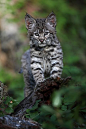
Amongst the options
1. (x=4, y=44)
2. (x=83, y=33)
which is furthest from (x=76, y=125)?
(x=83, y=33)

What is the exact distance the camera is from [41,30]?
6.07 m

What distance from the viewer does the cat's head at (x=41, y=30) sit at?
237 inches

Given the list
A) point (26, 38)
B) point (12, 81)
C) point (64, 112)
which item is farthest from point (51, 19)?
point (26, 38)

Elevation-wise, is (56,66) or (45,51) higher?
(45,51)

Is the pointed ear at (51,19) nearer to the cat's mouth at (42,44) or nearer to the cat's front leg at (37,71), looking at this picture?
the cat's mouth at (42,44)

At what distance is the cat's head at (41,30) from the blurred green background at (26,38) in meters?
4.46

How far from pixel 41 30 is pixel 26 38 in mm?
8387

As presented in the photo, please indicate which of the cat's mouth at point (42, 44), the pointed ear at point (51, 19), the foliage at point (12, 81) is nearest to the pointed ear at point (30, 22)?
the pointed ear at point (51, 19)

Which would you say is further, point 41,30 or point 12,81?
point 12,81

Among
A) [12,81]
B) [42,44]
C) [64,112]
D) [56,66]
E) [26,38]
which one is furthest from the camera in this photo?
[26,38]

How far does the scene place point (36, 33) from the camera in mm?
6078

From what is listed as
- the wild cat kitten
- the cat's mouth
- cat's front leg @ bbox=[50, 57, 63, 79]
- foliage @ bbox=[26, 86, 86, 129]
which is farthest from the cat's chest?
foliage @ bbox=[26, 86, 86, 129]

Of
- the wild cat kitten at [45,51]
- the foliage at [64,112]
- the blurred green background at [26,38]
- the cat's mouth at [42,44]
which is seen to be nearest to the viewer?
the foliage at [64,112]

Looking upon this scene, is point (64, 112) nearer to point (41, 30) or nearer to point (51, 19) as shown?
point (41, 30)
